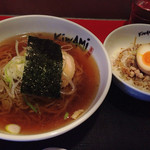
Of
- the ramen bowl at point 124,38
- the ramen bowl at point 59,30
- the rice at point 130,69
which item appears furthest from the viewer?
the ramen bowl at point 124,38

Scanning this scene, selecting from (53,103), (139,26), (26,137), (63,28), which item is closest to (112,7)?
(139,26)

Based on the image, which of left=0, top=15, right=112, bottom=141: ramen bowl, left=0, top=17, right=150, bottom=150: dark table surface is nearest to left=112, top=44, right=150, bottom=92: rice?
left=0, top=17, right=150, bottom=150: dark table surface

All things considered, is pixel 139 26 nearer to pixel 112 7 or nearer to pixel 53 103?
pixel 112 7

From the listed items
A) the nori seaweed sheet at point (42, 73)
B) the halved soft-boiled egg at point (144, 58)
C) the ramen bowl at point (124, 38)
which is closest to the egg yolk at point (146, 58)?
the halved soft-boiled egg at point (144, 58)

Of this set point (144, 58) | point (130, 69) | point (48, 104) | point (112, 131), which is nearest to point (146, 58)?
point (144, 58)

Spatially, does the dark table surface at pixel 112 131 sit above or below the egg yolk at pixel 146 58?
below

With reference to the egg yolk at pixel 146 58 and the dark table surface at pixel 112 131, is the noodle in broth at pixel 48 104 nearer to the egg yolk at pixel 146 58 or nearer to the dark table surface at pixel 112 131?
the dark table surface at pixel 112 131

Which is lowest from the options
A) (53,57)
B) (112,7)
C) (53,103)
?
(53,103)
